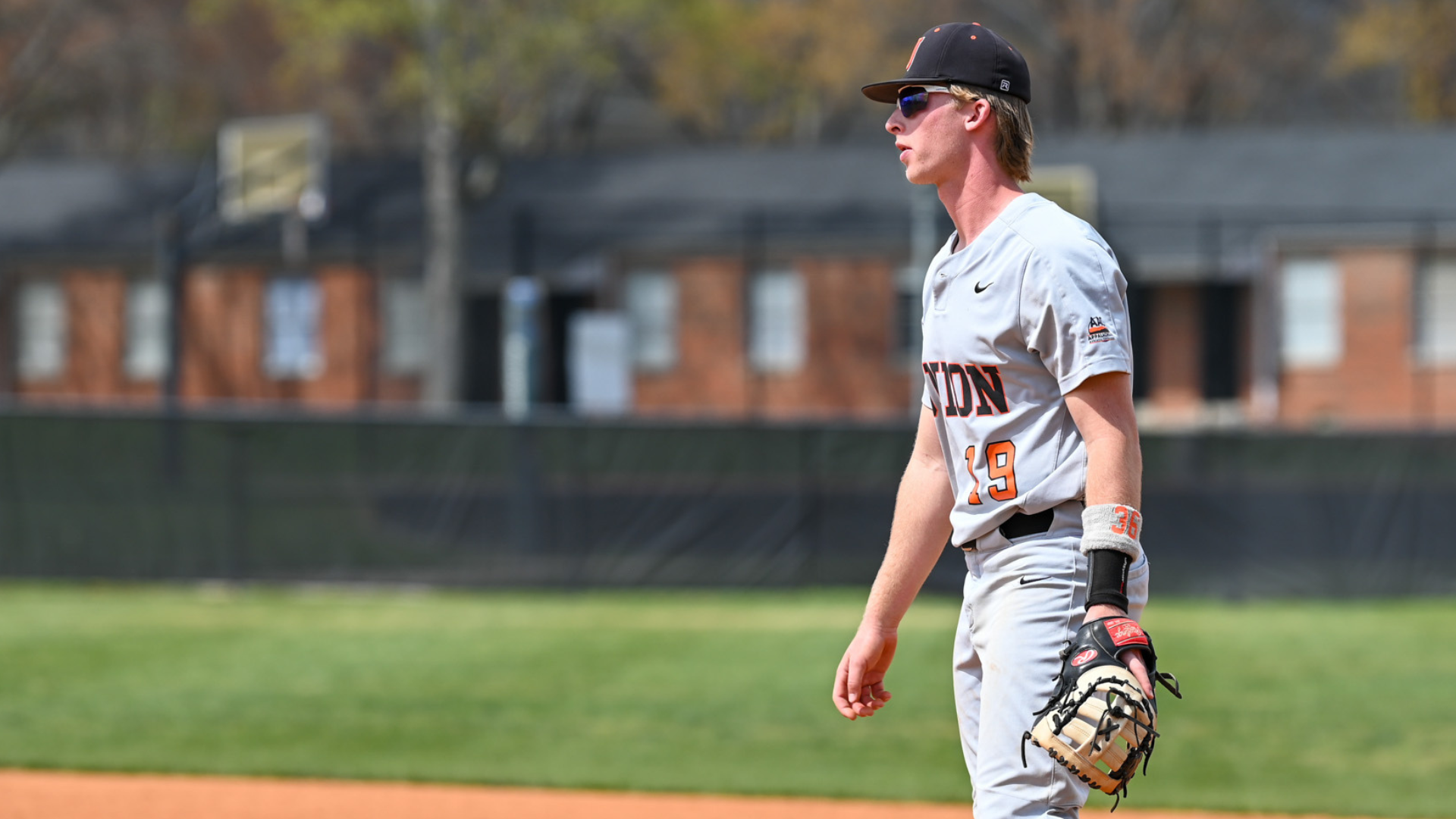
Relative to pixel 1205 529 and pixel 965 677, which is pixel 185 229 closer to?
pixel 1205 529

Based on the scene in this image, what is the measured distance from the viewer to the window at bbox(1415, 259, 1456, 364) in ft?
79.7

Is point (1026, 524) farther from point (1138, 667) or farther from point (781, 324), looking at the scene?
point (781, 324)

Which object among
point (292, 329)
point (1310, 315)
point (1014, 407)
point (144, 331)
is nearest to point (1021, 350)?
point (1014, 407)

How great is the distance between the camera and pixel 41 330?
2983 centimetres

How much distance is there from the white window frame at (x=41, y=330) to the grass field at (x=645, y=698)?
17620 mm

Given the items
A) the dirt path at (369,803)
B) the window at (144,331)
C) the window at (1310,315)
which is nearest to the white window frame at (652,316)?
the window at (144,331)

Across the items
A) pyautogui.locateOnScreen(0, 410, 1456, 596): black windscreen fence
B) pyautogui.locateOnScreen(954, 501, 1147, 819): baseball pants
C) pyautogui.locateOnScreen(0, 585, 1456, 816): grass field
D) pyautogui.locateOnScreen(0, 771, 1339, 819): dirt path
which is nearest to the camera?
pyautogui.locateOnScreen(954, 501, 1147, 819): baseball pants

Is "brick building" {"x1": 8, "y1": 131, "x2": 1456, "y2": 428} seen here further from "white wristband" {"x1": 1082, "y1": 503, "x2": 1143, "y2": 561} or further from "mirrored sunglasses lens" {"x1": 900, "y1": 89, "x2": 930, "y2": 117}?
"white wristband" {"x1": 1082, "y1": 503, "x2": 1143, "y2": 561}

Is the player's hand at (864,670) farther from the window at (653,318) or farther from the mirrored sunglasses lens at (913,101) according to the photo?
the window at (653,318)

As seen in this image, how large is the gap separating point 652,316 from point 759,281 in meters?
1.88

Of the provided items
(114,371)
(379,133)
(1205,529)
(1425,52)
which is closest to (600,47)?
(114,371)

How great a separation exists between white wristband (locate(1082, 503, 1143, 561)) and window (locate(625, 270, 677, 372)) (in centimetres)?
2363

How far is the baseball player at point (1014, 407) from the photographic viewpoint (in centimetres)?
297

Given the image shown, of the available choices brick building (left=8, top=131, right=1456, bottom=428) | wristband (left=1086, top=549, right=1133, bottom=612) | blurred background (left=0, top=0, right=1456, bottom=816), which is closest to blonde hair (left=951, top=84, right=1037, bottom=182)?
wristband (left=1086, top=549, right=1133, bottom=612)
